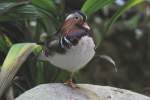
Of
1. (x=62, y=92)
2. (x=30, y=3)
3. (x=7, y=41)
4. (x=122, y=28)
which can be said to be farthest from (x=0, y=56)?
(x=122, y=28)

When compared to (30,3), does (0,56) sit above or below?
below

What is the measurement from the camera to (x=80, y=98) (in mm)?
2406

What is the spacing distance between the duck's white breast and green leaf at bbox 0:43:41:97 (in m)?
0.14

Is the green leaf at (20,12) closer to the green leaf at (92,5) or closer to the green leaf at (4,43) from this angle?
the green leaf at (4,43)

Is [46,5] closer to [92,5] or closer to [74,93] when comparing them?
[92,5]

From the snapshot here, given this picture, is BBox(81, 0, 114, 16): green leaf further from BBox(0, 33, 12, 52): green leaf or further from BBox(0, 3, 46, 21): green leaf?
BBox(0, 33, 12, 52): green leaf

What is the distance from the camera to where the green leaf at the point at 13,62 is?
90.9 inches

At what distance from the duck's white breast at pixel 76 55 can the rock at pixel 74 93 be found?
0.12 meters

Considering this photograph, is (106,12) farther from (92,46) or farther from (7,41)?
(92,46)

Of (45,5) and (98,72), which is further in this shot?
(98,72)

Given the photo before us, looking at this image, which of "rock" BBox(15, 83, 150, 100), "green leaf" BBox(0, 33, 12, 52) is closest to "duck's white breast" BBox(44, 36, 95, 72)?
"rock" BBox(15, 83, 150, 100)

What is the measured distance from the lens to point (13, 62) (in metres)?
2.39

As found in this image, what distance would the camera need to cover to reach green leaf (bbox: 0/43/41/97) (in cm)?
231

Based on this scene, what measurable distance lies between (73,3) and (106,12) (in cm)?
227
